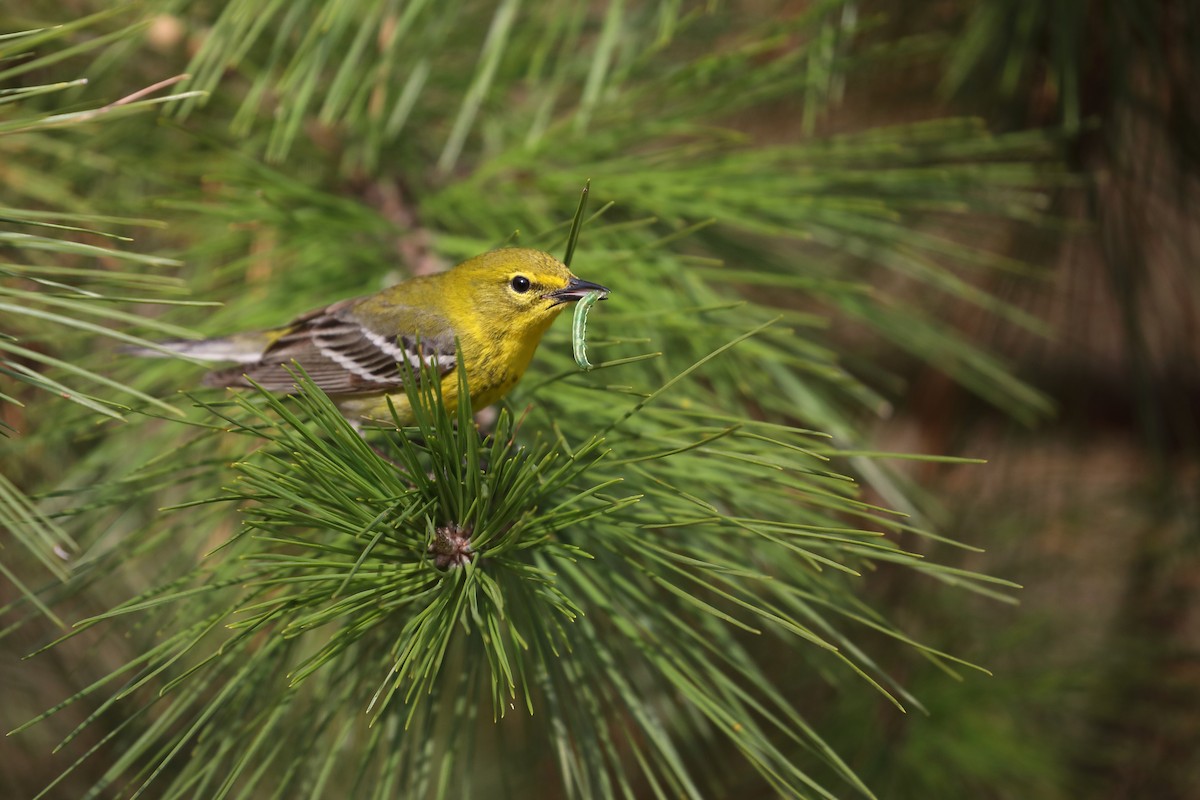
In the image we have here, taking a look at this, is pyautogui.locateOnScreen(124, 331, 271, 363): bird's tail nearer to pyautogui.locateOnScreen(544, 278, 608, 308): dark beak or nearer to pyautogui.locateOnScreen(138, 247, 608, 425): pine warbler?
pyautogui.locateOnScreen(138, 247, 608, 425): pine warbler

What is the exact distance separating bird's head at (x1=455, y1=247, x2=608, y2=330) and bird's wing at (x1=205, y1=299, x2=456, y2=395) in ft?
0.34

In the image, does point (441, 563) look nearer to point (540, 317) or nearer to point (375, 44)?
point (540, 317)

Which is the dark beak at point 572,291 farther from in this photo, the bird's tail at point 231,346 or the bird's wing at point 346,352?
the bird's tail at point 231,346

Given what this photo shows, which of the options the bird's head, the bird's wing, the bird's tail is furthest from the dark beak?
the bird's tail

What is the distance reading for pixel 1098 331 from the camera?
2.59m

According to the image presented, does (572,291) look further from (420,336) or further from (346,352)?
(346,352)

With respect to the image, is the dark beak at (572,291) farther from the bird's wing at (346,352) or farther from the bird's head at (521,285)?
the bird's wing at (346,352)

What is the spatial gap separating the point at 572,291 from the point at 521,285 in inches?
5.0

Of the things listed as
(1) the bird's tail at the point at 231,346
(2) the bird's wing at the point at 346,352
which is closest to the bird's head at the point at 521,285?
(2) the bird's wing at the point at 346,352

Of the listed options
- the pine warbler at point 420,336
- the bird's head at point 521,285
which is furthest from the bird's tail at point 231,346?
the bird's head at point 521,285

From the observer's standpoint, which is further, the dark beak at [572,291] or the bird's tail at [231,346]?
the bird's tail at [231,346]

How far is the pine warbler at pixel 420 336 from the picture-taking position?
1.50 meters

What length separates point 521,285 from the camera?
5.05 feet

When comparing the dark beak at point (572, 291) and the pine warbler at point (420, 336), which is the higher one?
the dark beak at point (572, 291)
